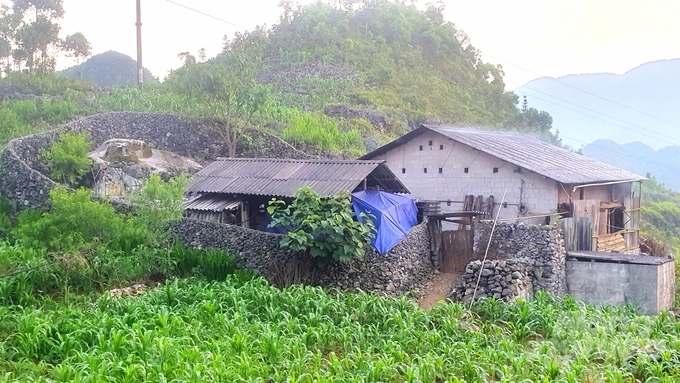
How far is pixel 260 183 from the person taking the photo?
1360 centimetres

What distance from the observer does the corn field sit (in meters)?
6.16

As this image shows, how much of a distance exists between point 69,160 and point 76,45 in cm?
1744

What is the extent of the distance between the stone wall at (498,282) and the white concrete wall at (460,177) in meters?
3.38

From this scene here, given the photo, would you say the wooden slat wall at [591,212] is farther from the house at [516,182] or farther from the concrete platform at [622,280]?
the concrete platform at [622,280]

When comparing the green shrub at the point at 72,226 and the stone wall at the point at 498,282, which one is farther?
the stone wall at the point at 498,282

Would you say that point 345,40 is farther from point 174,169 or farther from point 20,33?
point 174,169

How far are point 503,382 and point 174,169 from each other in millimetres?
13952

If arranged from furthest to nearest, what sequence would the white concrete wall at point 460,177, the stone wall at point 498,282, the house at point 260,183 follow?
the white concrete wall at point 460,177
the house at point 260,183
the stone wall at point 498,282

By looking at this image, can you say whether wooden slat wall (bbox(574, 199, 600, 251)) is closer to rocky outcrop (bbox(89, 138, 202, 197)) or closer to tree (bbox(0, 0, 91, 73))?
rocky outcrop (bbox(89, 138, 202, 197))

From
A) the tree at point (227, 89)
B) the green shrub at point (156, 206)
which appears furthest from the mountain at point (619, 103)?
the green shrub at point (156, 206)

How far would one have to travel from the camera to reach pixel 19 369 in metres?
6.16

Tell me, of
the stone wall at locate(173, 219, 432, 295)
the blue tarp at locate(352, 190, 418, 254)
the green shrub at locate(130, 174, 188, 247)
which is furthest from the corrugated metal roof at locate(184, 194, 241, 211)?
the blue tarp at locate(352, 190, 418, 254)

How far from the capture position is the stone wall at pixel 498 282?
35.6 feet

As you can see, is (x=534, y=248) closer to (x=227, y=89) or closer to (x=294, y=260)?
(x=294, y=260)
